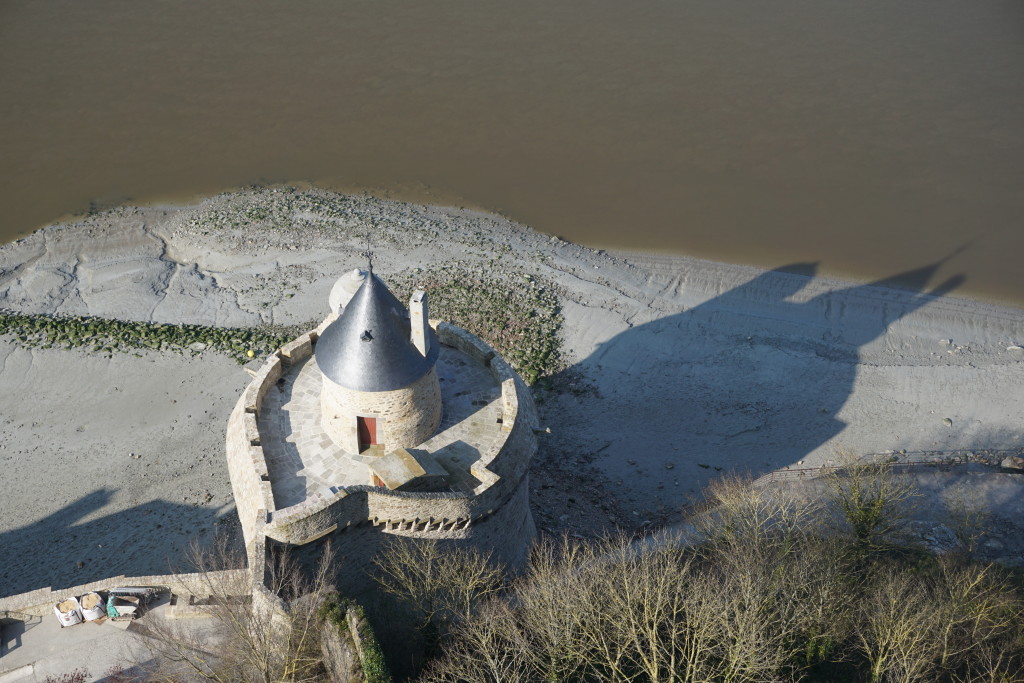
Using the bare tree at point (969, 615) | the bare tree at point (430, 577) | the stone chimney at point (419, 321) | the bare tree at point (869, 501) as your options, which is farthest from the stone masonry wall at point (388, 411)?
the bare tree at point (969, 615)

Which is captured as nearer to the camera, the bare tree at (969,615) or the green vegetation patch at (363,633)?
the green vegetation patch at (363,633)

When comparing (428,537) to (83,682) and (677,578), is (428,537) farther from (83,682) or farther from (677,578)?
(83,682)

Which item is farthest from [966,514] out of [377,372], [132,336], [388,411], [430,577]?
[132,336]

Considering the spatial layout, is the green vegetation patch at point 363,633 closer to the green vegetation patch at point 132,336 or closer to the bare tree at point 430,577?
the bare tree at point 430,577

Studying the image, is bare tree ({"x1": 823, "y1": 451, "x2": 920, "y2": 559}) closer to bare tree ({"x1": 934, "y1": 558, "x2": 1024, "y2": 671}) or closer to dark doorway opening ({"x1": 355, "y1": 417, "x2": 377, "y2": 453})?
bare tree ({"x1": 934, "y1": 558, "x2": 1024, "y2": 671})

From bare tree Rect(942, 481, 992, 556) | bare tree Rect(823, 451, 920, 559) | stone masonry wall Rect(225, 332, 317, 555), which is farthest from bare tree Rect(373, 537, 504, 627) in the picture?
bare tree Rect(942, 481, 992, 556)
